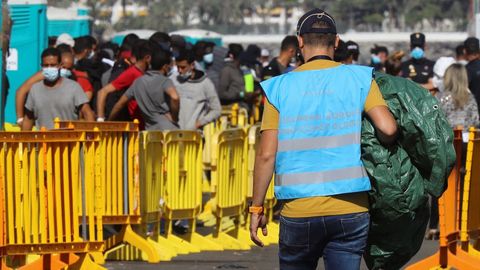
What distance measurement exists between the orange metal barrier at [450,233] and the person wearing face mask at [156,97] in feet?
10.6

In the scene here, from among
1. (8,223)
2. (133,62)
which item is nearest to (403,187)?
(8,223)

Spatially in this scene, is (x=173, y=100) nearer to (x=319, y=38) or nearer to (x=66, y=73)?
(x=66, y=73)

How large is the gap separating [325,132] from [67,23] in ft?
64.7

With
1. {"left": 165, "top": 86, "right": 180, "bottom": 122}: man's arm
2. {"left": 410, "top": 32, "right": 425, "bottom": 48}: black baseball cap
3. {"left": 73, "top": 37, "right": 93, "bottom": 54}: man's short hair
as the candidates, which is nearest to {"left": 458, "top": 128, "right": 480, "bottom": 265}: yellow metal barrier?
{"left": 165, "top": 86, "right": 180, "bottom": 122}: man's arm

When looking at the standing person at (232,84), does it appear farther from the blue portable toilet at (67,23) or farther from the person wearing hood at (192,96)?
the blue portable toilet at (67,23)

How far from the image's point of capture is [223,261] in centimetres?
1185

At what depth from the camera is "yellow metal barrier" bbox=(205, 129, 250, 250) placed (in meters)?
12.5

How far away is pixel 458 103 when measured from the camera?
13219 mm

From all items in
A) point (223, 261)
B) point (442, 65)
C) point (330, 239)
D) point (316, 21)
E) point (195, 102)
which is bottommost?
point (223, 261)

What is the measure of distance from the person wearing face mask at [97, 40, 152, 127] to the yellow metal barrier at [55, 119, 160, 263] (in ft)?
5.66

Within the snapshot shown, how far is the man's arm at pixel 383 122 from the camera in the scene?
634 centimetres

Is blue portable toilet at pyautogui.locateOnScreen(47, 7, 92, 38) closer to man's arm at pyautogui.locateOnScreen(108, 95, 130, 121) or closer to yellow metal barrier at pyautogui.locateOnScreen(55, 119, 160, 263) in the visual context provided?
man's arm at pyautogui.locateOnScreen(108, 95, 130, 121)

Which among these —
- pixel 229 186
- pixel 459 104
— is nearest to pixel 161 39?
pixel 229 186

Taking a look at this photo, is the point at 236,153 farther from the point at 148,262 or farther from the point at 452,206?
the point at 452,206
